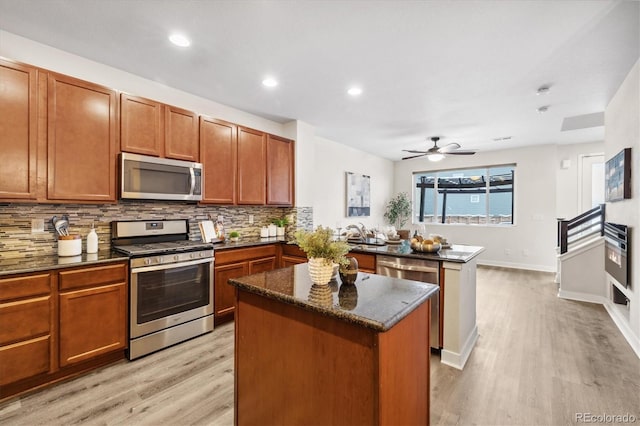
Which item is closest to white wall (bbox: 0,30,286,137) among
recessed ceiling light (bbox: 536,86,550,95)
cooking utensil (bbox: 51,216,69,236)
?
cooking utensil (bbox: 51,216,69,236)

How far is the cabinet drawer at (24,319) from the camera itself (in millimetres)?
1950

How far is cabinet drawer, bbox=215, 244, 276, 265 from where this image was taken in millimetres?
3254

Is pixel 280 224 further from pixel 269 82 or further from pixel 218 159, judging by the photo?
pixel 269 82

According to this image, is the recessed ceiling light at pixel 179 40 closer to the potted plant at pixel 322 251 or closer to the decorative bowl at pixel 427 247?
the potted plant at pixel 322 251

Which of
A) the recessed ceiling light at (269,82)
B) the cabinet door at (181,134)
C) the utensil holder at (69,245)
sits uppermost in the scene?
the recessed ceiling light at (269,82)

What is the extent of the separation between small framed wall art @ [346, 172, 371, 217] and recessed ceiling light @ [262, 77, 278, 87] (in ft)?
10.7

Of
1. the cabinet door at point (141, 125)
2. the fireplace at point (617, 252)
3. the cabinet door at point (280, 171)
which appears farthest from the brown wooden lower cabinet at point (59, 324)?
the fireplace at point (617, 252)

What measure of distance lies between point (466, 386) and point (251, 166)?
332 centimetres

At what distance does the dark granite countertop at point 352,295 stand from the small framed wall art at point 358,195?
453 centimetres

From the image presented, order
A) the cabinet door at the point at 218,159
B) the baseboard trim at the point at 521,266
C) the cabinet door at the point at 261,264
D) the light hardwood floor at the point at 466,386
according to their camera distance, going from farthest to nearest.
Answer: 1. the baseboard trim at the point at 521,266
2. the cabinet door at the point at 261,264
3. the cabinet door at the point at 218,159
4. the light hardwood floor at the point at 466,386

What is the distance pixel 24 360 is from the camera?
2.03 meters

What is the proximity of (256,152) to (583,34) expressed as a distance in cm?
345

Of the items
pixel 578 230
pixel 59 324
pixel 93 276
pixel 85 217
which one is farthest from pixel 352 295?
pixel 578 230

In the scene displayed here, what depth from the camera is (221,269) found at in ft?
10.7
